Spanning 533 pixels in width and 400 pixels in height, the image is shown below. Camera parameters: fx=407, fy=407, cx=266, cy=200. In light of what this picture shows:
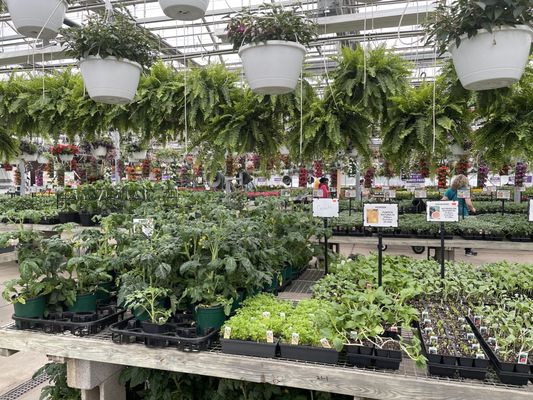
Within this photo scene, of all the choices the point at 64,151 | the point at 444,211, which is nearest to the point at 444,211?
the point at 444,211

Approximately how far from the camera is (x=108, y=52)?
7.00 ft

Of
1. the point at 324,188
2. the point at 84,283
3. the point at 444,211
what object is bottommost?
the point at 84,283

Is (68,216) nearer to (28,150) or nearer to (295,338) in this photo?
(28,150)

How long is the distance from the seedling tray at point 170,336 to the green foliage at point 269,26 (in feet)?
4.50

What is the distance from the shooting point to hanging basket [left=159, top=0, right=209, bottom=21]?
5.82 feet

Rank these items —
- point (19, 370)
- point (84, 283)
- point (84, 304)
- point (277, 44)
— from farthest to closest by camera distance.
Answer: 1. point (19, 370)
2. point (84, 283)
3. point (84, 304)
4. point (277, 44)

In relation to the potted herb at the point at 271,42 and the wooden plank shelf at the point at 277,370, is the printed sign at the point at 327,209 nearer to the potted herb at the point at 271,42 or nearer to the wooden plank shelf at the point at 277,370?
the potted herb at the point at 271,42

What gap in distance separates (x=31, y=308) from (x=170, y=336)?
2.49 ft

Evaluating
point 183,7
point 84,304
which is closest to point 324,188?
point 84,304

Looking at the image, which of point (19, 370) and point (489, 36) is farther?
point (19, 370)

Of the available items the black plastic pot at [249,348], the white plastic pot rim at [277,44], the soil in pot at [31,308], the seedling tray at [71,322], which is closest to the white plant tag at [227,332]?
the black plastic pot at [249,348]

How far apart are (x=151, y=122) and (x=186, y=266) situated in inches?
57.8

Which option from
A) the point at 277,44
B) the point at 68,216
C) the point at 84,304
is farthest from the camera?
the point at 68,216

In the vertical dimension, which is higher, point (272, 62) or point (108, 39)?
point (108, 39)
